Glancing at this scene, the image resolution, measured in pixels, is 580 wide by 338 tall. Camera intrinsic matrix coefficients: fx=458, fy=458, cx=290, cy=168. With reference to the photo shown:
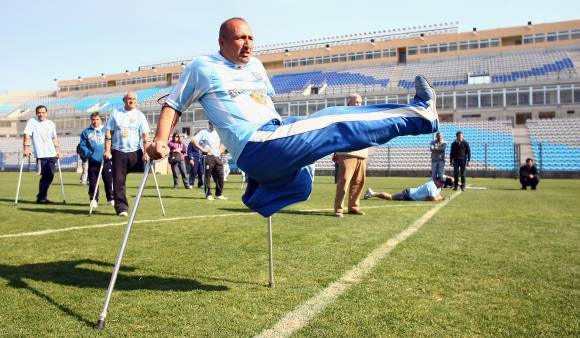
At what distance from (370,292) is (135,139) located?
6121 mm

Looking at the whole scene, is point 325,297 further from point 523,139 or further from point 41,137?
point 523,139

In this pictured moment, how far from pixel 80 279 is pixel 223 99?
1.83 m

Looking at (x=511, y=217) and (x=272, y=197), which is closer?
(x=272, y=197)

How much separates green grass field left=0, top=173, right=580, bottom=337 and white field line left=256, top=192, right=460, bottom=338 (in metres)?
0.05

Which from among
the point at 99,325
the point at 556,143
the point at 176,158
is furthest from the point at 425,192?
the point at 556,143

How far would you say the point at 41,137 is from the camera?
10398 mm

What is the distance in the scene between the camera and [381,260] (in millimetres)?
4199

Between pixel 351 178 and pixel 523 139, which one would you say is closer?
pixel 351 178

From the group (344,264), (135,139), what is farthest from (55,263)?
(135,139)

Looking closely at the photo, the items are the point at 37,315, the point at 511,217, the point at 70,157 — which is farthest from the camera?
the point at 70,157

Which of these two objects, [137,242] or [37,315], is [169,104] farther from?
[137,242]

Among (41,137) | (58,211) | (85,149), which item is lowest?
(58,211)

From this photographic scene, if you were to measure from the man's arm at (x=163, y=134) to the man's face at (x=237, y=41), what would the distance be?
603 mm

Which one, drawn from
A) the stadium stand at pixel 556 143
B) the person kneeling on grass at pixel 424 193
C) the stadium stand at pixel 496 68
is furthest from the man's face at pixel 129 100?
the stadium stand at pixel 496 68
